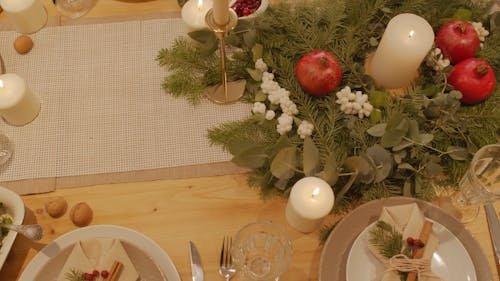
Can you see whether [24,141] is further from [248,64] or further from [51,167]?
[248,64]

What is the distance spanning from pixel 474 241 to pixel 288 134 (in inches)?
14.2

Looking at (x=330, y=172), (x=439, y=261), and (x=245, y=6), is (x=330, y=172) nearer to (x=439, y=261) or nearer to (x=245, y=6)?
(x=439, y=261)

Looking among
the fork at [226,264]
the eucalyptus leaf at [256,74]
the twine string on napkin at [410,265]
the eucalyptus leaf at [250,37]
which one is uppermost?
the eucalyptus leaf at [250,37]

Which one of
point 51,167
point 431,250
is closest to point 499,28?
point 431,250

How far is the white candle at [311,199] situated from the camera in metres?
0.73

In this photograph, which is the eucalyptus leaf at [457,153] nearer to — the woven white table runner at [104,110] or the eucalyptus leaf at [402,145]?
the eucalyptus leaf at [402,145]

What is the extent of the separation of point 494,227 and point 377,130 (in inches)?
10.3

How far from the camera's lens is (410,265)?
0.69 metres

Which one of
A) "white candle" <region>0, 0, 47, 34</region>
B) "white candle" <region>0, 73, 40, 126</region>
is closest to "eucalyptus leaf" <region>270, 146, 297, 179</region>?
"white candle" <region>0, 73, 40, 126</region>

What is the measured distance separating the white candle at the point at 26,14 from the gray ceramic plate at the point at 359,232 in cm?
76

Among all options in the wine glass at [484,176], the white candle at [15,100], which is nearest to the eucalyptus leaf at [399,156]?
the wine glass at [484,176]

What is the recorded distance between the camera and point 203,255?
0.78m

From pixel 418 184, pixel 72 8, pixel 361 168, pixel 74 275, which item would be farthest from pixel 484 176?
pixel 72 8

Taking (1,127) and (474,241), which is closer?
(474,241)
